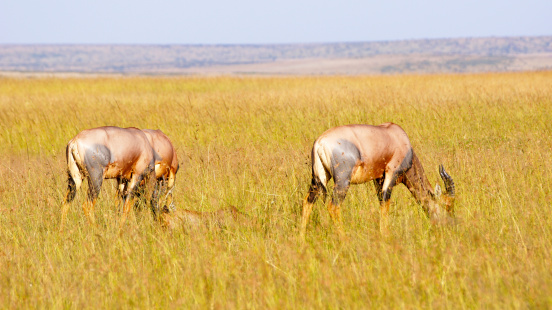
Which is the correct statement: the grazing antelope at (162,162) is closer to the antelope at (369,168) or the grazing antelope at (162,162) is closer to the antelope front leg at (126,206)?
the antelope front leg at (126,206)

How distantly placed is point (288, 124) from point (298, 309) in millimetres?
7491

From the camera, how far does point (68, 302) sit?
3723 mm

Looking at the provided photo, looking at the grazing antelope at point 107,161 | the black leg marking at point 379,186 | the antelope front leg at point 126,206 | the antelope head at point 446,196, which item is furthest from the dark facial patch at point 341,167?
the antelope front leg at point 126,206

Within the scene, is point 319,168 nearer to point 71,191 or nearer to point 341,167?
point 341,167

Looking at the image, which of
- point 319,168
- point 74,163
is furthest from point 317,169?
point 74,163

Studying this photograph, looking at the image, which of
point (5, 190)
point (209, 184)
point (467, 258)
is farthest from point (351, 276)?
point (5, 190)

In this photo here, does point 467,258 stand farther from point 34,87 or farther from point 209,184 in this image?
point 34,87

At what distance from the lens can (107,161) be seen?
18.4 feet

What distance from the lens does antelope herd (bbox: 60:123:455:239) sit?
5.17 meters

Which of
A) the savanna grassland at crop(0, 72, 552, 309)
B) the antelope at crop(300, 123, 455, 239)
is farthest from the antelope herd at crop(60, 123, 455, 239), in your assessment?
the savanna grassland at crop(0, 72, 552, 309)

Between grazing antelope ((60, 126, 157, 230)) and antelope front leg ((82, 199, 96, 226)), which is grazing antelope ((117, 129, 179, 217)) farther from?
antelope front leg ((82, 199, 96, 226))

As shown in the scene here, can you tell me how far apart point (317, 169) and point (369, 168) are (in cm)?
51

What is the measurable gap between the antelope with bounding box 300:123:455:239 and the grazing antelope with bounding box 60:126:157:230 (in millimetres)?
1773

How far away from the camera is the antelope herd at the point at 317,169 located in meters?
5.17
